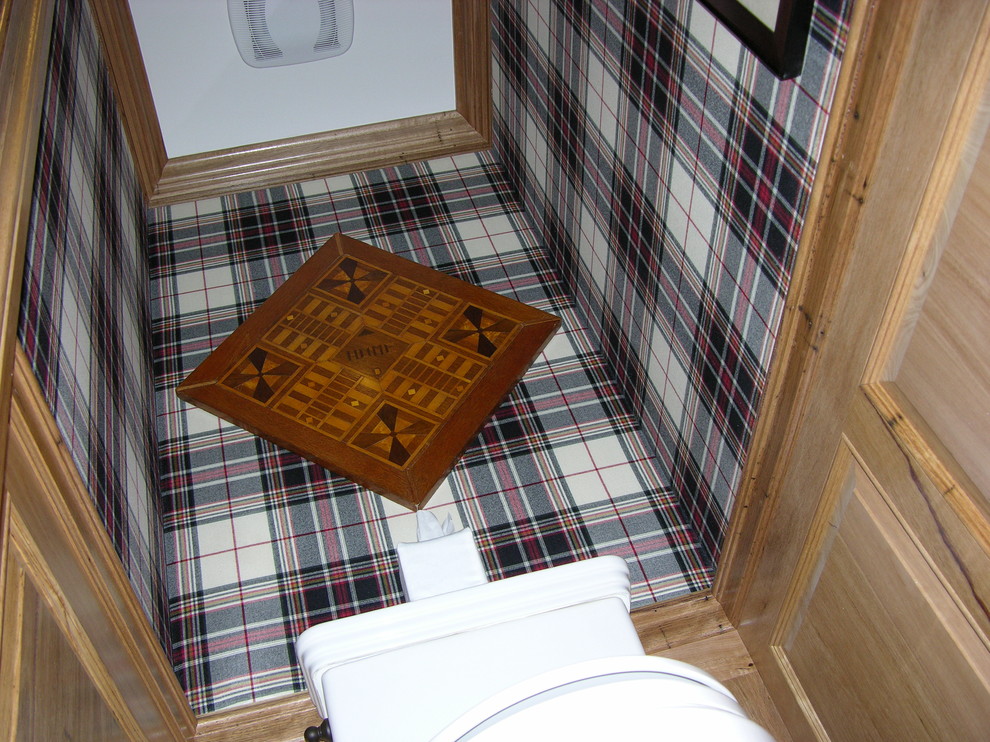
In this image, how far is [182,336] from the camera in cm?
207

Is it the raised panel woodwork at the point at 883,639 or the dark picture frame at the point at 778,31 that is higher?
the dark picture frame at the point at 778,31

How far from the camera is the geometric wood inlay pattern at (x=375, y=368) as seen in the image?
1770mm

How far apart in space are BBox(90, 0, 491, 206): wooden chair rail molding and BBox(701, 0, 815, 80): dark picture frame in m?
1.36

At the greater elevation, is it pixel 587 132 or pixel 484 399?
pixel 587 132

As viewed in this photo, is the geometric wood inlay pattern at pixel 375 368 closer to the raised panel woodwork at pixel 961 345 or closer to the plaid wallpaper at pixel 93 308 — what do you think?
the plaid wallpaper at pixel 93 308

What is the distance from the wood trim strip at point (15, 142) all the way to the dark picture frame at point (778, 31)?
0.78m

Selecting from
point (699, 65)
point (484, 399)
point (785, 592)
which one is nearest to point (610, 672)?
point (785, 592)

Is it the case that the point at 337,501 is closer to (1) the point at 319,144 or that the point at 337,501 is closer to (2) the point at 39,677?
(2) the point at 39,677

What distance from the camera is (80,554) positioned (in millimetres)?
1084

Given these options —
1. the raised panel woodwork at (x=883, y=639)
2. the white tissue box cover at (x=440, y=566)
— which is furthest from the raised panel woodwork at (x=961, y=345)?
the white tissue box cover at (x=440, y=566)

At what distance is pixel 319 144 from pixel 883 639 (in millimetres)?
1974

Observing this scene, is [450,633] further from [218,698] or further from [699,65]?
[699,65]

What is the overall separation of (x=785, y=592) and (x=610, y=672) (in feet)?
2.28

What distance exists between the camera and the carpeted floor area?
159 centimetres
